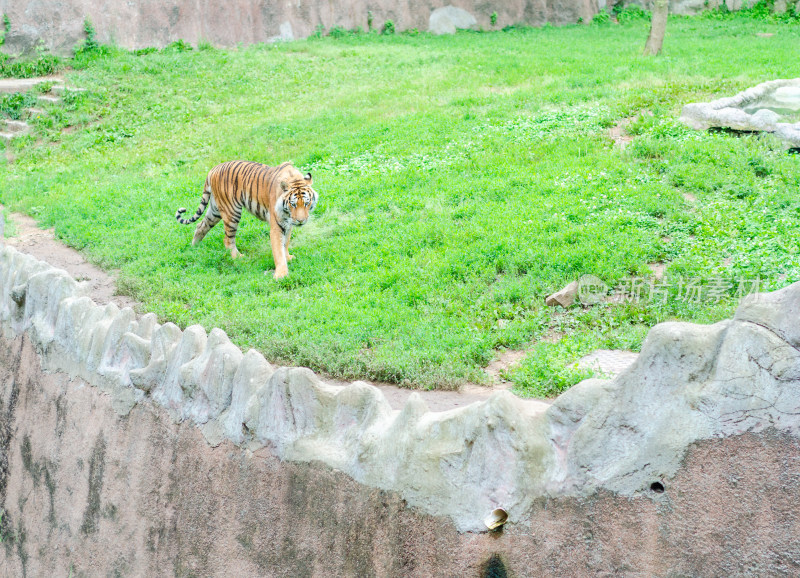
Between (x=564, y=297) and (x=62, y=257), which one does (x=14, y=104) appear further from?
(x=564, y=297)

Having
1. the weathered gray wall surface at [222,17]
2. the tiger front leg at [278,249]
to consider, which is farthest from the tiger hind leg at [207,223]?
the weathered gray wall surface at [222,17]

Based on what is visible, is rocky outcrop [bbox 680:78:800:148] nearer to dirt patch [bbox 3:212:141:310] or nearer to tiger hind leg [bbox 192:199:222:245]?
tiger hind leg [bbox 192:199:222:245]

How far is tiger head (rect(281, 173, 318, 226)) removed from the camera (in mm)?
8914

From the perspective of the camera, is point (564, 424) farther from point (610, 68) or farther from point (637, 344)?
point (610, 68)

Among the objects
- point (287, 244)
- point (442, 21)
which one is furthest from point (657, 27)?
point (287, 244)

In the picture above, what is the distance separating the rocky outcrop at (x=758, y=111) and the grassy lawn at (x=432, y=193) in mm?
241

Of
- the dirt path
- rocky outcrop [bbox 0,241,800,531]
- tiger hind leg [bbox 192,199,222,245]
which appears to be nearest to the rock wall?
rocky outcrop [bbox 0,241,800,531]

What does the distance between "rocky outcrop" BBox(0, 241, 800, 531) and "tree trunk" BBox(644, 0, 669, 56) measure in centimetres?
1511

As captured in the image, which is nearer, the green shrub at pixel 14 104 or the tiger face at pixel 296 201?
the tiger face at pixel 296 201

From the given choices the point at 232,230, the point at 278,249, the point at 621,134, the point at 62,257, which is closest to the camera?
the point at 278,249

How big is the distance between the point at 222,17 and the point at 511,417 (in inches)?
786

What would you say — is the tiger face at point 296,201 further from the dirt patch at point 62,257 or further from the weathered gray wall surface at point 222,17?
the weathered gray wall surface at point 222,17

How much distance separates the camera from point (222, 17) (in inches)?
807

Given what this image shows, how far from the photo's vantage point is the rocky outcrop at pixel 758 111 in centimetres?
1038
